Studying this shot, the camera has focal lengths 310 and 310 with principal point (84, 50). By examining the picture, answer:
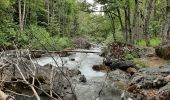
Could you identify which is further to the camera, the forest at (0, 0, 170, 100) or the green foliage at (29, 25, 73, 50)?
the forest at (0, 0, 170, 100)

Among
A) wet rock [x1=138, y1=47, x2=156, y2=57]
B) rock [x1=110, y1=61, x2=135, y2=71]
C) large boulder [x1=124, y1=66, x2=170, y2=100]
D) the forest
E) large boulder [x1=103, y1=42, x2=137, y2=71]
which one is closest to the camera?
the forest

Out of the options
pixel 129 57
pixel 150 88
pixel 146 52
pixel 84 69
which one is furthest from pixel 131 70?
pixel 150 88

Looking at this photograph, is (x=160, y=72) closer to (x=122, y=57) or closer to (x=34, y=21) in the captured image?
(x=122, y=57)

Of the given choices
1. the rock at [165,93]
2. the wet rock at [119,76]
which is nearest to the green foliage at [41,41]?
the rock at [165,93]

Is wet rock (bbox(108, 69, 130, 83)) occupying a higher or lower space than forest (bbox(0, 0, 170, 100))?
lower

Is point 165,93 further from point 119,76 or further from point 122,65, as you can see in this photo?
point 122,65

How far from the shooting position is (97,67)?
16969 mm

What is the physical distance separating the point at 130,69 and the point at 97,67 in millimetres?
2416

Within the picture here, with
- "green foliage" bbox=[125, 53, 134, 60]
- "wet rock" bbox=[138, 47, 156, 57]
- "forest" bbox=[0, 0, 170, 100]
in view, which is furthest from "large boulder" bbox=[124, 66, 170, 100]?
"wet rock" bbox=[138, 47, 156, 57]

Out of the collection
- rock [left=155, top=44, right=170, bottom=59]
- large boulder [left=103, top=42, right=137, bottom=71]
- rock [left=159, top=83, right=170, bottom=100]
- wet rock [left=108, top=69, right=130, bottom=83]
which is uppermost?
rock [left=159, top=83, right=170, bottom=100]

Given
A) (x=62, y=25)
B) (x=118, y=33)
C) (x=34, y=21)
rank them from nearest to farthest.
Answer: (x=34, y=21)
(x=118, y=33)
(x=62, y=25)

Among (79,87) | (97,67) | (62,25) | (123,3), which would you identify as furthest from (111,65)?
(62,25)

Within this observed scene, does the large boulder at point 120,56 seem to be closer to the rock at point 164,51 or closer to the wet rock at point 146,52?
the wet rock at point 146,52

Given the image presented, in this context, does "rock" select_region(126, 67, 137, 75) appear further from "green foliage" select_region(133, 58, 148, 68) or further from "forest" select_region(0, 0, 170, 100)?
"green foliage" select_region(133, 58, 148, 68)
